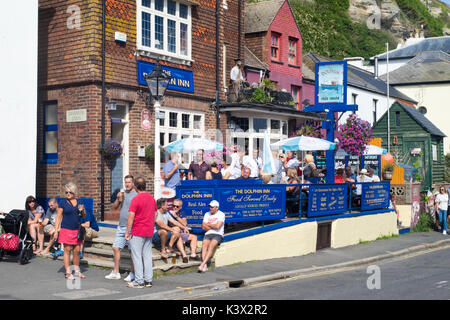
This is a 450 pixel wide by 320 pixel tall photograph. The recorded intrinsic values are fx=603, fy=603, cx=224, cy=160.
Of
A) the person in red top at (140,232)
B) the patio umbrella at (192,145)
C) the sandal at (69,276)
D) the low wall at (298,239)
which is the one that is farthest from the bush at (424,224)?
the sandal at (69,276)

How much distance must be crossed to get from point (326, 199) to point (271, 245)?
3308 millimetres

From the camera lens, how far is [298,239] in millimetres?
15852

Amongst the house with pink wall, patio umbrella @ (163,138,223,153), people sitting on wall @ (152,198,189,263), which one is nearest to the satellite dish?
the house with pink wall

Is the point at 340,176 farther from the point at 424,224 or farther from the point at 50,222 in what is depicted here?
the point at 50,222

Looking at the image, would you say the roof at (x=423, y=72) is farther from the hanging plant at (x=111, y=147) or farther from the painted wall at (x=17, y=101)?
the painted wall at (x=17, y=101)

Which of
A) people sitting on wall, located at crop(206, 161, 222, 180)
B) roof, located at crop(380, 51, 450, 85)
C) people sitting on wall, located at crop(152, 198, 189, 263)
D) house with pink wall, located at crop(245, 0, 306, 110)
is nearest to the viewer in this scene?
people sitting on wall, located at crop(152, 198, 189, 263)

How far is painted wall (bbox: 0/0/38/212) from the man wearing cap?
16.0 ft

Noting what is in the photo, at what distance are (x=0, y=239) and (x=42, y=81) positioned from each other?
650 cm

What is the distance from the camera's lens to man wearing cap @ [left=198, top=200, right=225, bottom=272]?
41.6 feet

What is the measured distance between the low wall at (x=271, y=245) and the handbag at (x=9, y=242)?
4.22 m

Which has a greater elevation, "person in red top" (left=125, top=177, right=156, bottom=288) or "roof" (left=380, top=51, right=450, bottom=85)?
"roof" (left=380, top=51, right=450, bottom=85)

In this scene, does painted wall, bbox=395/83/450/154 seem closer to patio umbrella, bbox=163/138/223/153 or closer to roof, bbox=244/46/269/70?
roof, bbox=244/46/269/70

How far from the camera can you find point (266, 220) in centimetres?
1510
